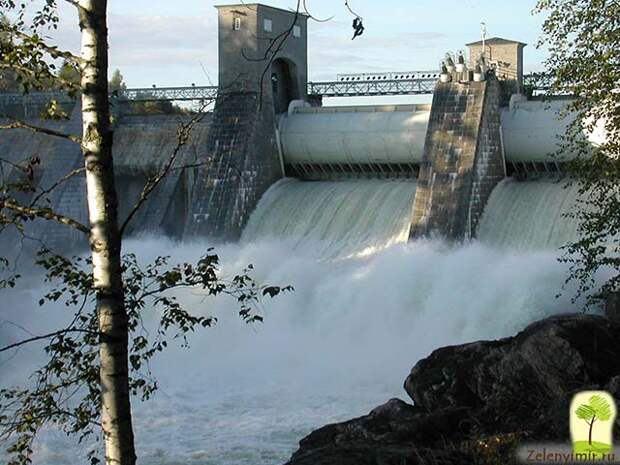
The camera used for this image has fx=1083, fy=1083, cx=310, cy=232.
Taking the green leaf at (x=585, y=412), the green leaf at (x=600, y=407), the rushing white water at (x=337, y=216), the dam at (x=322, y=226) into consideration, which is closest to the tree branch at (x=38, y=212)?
the green leaf at (x=585, y=412)

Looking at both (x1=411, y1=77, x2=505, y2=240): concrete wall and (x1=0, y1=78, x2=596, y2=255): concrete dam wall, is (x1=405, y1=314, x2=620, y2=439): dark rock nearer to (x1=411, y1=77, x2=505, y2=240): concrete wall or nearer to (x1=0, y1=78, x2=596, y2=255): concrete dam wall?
(x1=0, y1=78, x2=596, y2=255): concrete dam wall

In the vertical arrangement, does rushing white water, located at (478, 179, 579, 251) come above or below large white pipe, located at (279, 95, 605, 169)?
below

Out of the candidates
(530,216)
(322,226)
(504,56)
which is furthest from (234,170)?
(530,216)

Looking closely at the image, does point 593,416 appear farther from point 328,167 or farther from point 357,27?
point 328,167

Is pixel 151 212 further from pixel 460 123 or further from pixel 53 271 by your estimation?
pixel 53 271

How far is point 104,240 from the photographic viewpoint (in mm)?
4805

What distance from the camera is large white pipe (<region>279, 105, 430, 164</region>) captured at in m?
23.0

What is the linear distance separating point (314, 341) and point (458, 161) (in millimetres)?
4671

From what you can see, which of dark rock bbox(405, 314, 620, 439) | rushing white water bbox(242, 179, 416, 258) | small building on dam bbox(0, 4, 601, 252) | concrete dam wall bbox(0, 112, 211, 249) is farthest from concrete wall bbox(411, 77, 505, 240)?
dark rock bbox(405, 314, 620, 439)

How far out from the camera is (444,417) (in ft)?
24.9

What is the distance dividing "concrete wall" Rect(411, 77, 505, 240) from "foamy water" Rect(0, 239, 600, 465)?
59 cm

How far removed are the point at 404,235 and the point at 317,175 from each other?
3917 mm

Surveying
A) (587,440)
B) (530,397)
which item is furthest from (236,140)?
(587,440)

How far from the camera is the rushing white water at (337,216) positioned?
21891mm
